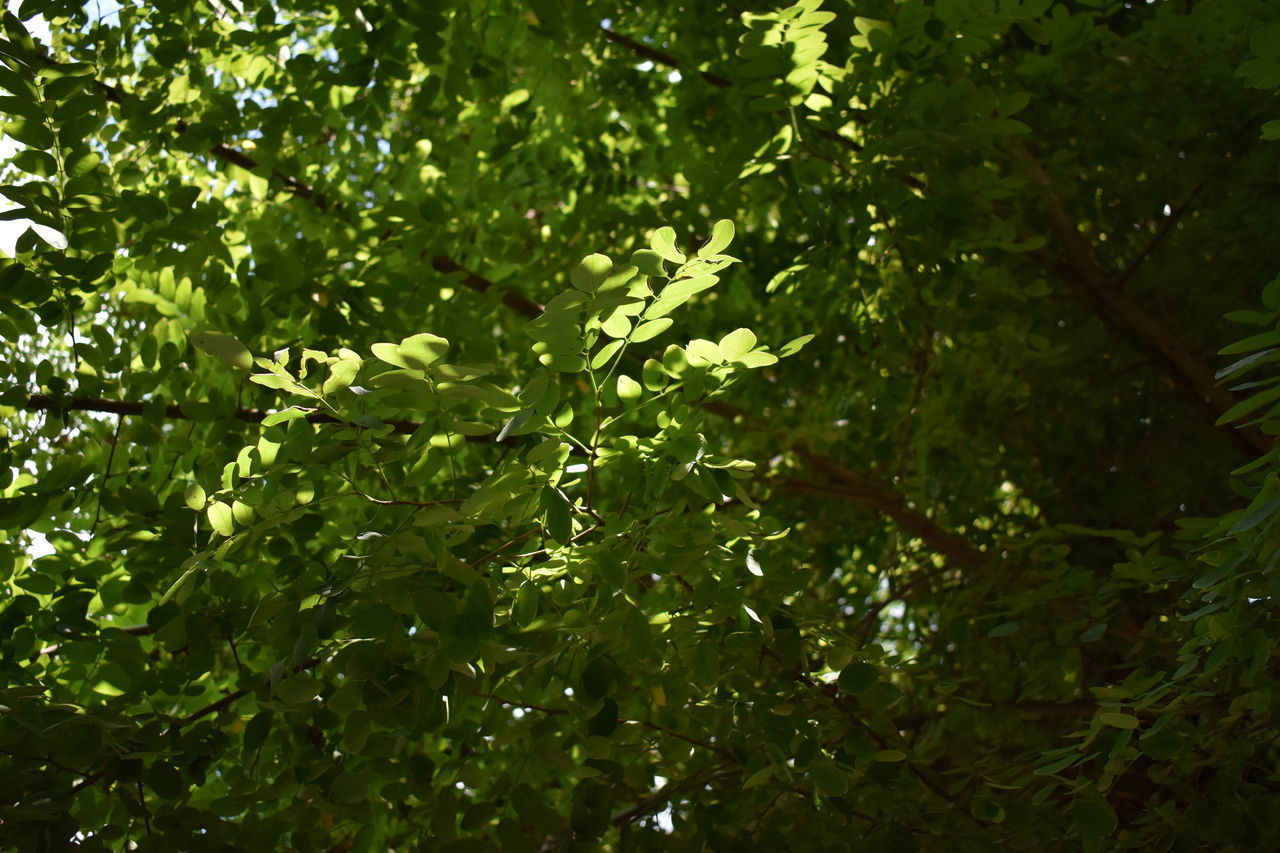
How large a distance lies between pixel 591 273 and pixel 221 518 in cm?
57

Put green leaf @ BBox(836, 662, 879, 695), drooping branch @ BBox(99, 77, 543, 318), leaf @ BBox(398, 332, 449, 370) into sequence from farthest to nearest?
drooping branch @ BBox(99, 77, 543, 318), green leaf @ BBox(836, 662, 879, 695), leaf @ BBox(398, 332, 449, 370)

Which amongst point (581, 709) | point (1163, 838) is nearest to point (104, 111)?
point (581, 709)

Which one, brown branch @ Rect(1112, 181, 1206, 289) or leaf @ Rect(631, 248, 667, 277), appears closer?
leaf @ Rect(631, 248, 667, 277)

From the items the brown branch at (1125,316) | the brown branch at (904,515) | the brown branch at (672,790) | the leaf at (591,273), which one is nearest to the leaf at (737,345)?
the leaf at (591,273)

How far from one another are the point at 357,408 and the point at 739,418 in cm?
208

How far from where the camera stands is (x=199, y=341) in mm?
1269

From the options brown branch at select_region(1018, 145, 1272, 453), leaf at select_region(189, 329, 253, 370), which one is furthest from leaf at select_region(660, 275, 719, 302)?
brown branch at select_region(1018, 145, 1272, 453)

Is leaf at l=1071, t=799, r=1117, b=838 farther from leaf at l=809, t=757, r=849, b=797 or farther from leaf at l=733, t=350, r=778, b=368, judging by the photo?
leaf at l=733, t=350, r=778, b=368

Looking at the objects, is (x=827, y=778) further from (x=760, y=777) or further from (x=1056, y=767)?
(x=1056, y=767)

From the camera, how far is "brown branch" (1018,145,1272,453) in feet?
9.82

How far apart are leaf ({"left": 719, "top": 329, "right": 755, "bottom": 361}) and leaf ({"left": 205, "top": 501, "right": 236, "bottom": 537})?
682 millimetres

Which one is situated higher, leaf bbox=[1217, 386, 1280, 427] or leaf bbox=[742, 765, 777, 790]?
leaf bbox=[1217, 386, 1280, 427]

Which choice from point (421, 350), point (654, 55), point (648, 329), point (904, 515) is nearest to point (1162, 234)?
point (904, 515)

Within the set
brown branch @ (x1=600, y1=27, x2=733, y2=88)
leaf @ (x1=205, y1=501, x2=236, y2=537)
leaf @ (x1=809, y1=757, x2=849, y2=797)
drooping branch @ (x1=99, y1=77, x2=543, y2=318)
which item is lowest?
leaf @ (x1=809, y1=757, x2=849, y2=797)
